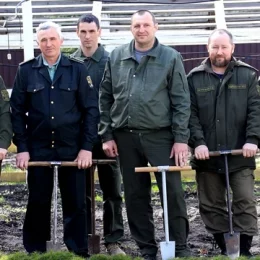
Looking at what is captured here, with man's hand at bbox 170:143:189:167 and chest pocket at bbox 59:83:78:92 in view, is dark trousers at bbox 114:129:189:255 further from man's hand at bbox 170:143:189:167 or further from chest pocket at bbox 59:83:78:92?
A: chest pocket at bbox 59:83:78:92

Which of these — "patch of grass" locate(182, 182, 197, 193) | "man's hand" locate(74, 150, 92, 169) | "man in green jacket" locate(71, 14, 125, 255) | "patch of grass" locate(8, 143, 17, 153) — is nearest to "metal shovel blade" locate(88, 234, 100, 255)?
"man in green jacket" locate(71, 14, 125, 255)

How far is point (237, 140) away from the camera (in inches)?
275

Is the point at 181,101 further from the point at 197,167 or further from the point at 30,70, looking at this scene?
the point at 30,70

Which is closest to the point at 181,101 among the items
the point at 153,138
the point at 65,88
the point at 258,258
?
the point at 153,138

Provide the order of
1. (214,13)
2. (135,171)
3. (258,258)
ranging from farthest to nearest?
(214,13)
(135,171)
(258,258)

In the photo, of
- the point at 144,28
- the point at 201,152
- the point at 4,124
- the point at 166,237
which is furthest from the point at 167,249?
the point at 144,28

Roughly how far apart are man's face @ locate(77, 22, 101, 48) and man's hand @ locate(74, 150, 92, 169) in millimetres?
1141

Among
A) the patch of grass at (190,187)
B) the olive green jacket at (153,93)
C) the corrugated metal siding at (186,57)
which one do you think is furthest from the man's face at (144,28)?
the corrugated metal siding at (186,57)

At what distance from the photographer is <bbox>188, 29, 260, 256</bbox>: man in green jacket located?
694 centimetres

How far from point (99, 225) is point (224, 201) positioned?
190 centimetres

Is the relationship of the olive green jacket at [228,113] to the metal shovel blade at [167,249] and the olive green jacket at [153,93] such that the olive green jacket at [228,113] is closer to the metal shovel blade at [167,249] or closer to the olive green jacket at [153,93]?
the olive green jacket at [153,93]

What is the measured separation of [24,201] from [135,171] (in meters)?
3.87

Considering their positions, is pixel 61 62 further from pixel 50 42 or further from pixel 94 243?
pixel 94 243

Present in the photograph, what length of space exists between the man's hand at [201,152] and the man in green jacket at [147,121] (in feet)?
0.59
